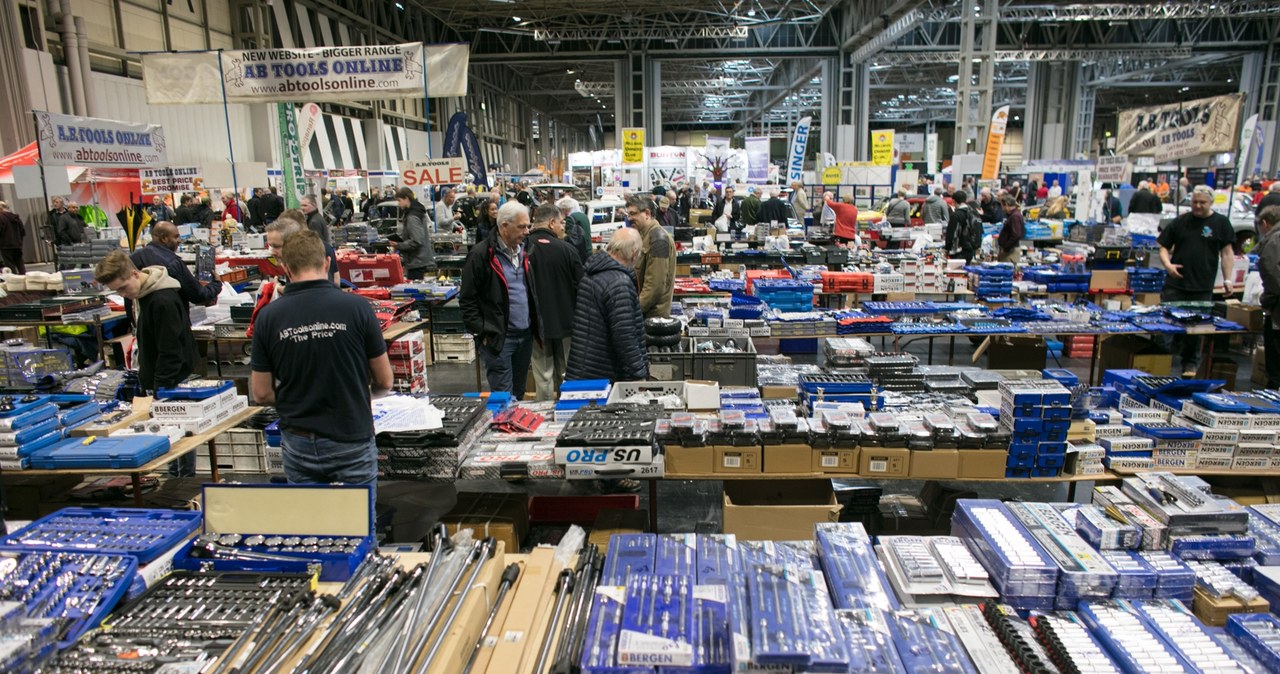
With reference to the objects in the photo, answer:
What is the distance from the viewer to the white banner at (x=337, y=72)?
6.27 m

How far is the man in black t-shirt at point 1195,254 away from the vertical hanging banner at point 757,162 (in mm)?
15681

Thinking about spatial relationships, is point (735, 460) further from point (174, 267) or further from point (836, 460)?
point (174, 267)

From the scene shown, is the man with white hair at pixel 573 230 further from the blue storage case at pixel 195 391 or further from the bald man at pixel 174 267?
the blue storage case at pixel 195 391

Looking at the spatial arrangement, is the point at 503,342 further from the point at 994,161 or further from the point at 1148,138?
the point at 994,161

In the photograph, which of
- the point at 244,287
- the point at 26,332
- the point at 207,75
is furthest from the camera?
the point at 244,287

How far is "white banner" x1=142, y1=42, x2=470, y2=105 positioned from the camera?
6.27m

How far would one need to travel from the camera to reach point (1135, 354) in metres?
6.62

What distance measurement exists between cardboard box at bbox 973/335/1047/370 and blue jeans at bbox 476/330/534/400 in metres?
4.59

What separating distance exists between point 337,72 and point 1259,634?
22.4 ft

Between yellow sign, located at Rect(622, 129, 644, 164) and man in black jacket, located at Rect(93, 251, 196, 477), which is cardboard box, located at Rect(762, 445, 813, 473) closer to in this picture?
man in black jacket, located at Rect(93, 251, 196, 477)

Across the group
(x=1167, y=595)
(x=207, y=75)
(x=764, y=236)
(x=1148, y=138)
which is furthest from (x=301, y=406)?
(x=1148, y=138)

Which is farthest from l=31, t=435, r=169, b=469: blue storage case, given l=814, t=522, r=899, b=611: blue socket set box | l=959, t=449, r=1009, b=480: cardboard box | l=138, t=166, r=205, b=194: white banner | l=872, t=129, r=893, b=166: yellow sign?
l=872, t=129, r=893, b=166: yellow sign

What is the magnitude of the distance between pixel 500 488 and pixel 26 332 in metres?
5.69

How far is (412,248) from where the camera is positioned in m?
9.52
